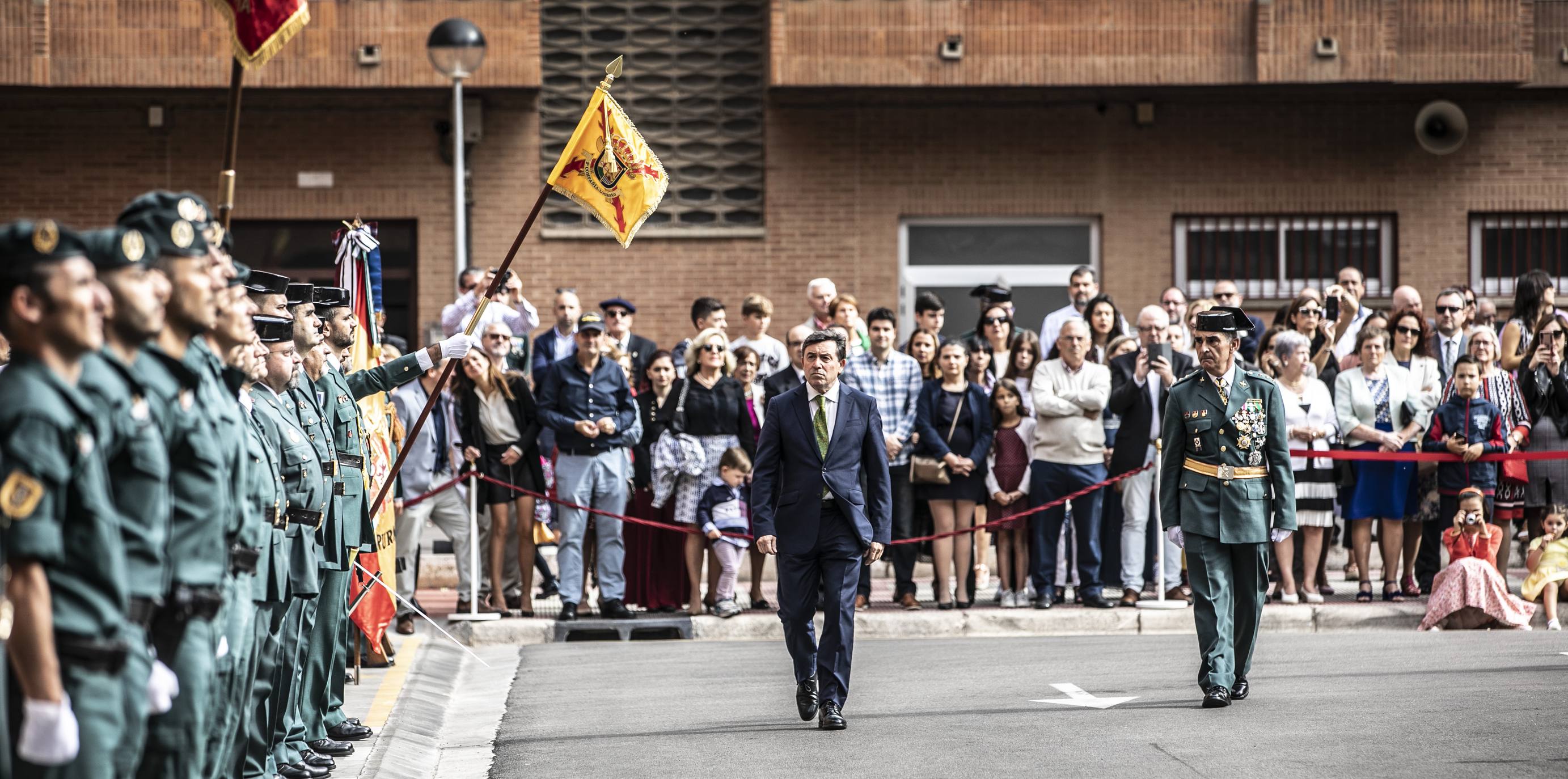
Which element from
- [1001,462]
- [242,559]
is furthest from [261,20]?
[1001,462]

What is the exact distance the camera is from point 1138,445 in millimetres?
14719

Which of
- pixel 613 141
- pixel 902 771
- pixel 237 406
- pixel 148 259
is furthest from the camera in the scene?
pixel 613 141

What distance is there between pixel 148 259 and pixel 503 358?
30.7ft

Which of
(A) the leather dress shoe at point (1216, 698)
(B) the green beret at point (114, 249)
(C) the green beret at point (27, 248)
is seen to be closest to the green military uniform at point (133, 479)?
(B) the green beret at point (114, 249)

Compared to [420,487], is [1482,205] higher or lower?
higher

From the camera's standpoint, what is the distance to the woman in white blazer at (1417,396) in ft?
49.8

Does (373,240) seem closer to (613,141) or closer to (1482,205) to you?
(613,141)

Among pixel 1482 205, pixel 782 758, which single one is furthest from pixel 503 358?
pixel 1482 205

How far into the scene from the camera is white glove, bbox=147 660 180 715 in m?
5.38

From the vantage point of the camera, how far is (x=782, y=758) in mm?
8898

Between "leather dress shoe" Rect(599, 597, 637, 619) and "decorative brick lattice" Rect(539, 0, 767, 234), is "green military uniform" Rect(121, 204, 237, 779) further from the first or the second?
"decorative brick lattice" Rect(539, 0, 767, 234)

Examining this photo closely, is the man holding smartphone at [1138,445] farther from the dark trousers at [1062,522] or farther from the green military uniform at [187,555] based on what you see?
the green military uniform at [187,555]

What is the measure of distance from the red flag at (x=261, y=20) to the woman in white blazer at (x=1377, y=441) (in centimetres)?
993

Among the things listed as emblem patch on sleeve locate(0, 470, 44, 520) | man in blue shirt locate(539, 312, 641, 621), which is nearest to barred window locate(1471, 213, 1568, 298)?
man in blue shirt locate(539, 312, 641, 621)
